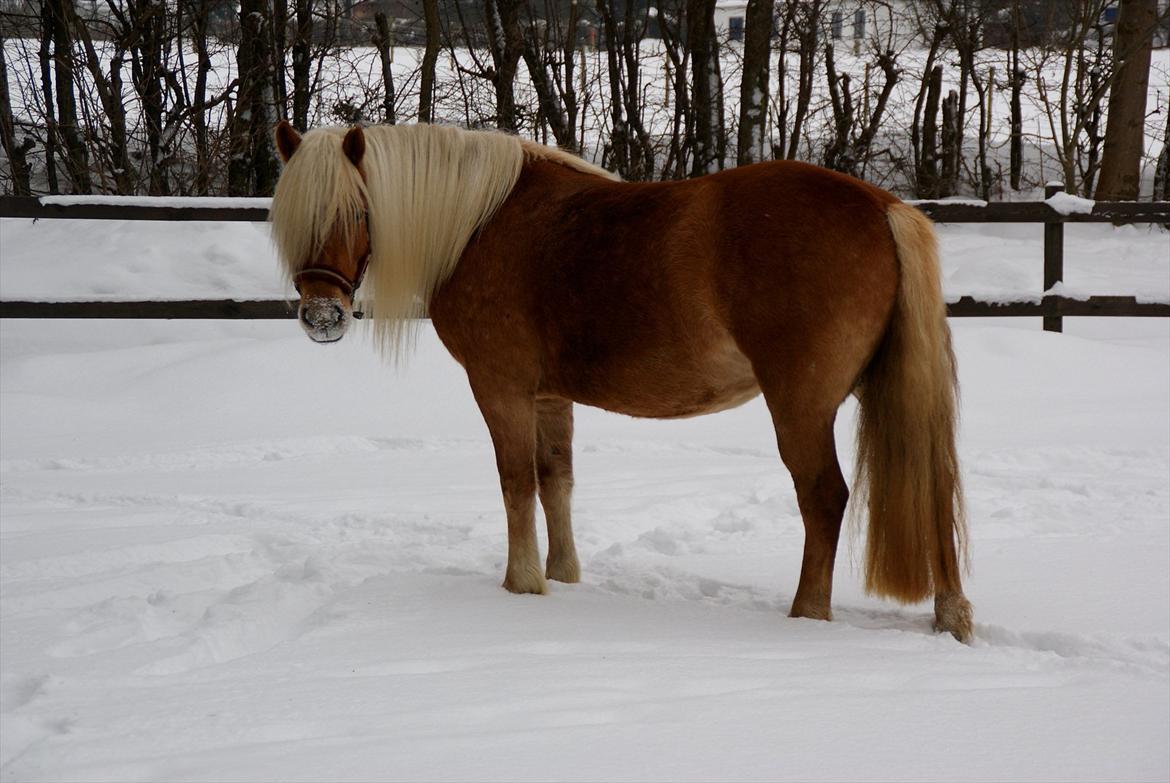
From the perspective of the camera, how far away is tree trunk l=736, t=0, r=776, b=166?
10734mm

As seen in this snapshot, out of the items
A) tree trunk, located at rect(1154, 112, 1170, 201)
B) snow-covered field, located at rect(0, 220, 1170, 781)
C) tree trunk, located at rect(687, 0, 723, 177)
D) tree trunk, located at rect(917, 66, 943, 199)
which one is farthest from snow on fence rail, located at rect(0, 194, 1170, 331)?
tree trunk, located at rect(1154, 112, 1170, 201)

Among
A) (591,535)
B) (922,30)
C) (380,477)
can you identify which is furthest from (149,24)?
(922,30)

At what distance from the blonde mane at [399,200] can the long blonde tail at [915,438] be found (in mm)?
1260

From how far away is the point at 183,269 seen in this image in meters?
8.73

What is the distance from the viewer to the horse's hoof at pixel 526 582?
135 inches

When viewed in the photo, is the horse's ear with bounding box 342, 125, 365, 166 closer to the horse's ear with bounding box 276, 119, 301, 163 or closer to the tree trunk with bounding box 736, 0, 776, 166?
the horse's ear with bounding box 276, 119, 301, 163

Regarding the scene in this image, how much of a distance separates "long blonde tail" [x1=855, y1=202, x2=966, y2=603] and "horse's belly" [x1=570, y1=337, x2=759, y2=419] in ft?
1.41

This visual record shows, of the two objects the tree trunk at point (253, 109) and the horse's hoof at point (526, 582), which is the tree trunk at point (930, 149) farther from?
the horse's hoof at point (526, 582)

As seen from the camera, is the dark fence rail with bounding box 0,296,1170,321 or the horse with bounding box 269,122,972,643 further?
the dark fence rail with bounding box 0,296,1170,321

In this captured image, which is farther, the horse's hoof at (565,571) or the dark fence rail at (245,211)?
the dark fence rail at (245,211)

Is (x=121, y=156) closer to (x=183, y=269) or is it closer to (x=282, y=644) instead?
(x=183, y=269)

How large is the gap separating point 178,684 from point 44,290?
268 inches


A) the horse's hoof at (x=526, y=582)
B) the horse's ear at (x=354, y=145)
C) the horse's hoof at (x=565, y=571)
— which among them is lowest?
the horse's hoof at (x=565, y=571)

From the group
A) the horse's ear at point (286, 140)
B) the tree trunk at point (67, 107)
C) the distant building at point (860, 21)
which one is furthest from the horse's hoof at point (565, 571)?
the distant building at point (860, 21)
